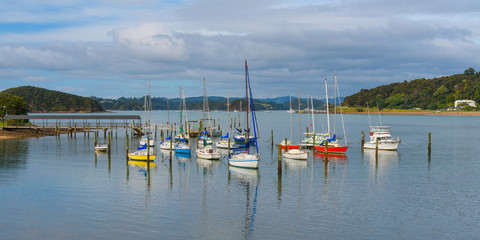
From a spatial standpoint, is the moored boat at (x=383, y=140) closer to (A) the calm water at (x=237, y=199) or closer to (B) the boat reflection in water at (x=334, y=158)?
(B) the boat reflection in water at (x=334, y=158)

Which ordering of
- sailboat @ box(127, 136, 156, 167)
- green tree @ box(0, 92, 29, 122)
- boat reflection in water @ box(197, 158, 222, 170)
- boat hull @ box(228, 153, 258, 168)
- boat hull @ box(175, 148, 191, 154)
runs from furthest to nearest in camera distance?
green tree @ box(0, 92, 29, 122) < boat hull @ box(175, 148, 191, 154) < sailboat @ box(127, 136, 156, 167) < boat reflection in water @ box(197, 158, 222, 170) < boat hull @ box(228, 153, 258, 168)

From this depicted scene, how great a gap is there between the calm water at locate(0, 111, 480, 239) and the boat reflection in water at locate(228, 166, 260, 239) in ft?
0.28

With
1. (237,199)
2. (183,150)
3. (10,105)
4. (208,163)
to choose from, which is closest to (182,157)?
(183,150)

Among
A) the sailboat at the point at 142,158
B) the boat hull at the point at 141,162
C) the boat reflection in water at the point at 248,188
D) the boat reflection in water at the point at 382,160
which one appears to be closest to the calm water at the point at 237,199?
the boat reflection in water at the point at 248,188

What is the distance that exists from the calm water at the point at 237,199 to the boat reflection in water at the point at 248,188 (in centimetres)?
9

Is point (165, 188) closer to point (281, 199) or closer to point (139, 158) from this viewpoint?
point (281, 199)

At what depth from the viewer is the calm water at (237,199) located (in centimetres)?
3014

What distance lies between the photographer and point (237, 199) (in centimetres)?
3906

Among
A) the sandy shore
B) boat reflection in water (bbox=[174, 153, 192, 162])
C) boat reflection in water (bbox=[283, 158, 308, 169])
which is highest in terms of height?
the sandy shore

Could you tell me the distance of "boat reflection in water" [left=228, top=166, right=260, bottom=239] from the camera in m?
30.9

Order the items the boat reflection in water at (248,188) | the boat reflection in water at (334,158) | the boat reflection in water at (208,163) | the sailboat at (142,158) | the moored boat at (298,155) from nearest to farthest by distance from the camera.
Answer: the boat reflection in water at (248,188)
the boat reflection in water at (208,163)
the sailboat at (142,158)
the moored boat at (298,155)
the boat reflection in water at (334,158)

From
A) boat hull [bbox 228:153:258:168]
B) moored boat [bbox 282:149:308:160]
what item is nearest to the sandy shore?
boat hull [bbox 228:153:258:168]

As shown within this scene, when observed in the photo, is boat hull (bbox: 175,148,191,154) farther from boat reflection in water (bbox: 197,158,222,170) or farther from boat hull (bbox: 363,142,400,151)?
boat hull (bbox: 363,142,400,151)

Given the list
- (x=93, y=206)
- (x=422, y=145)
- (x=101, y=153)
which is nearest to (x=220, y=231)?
(x=93, y=206)
